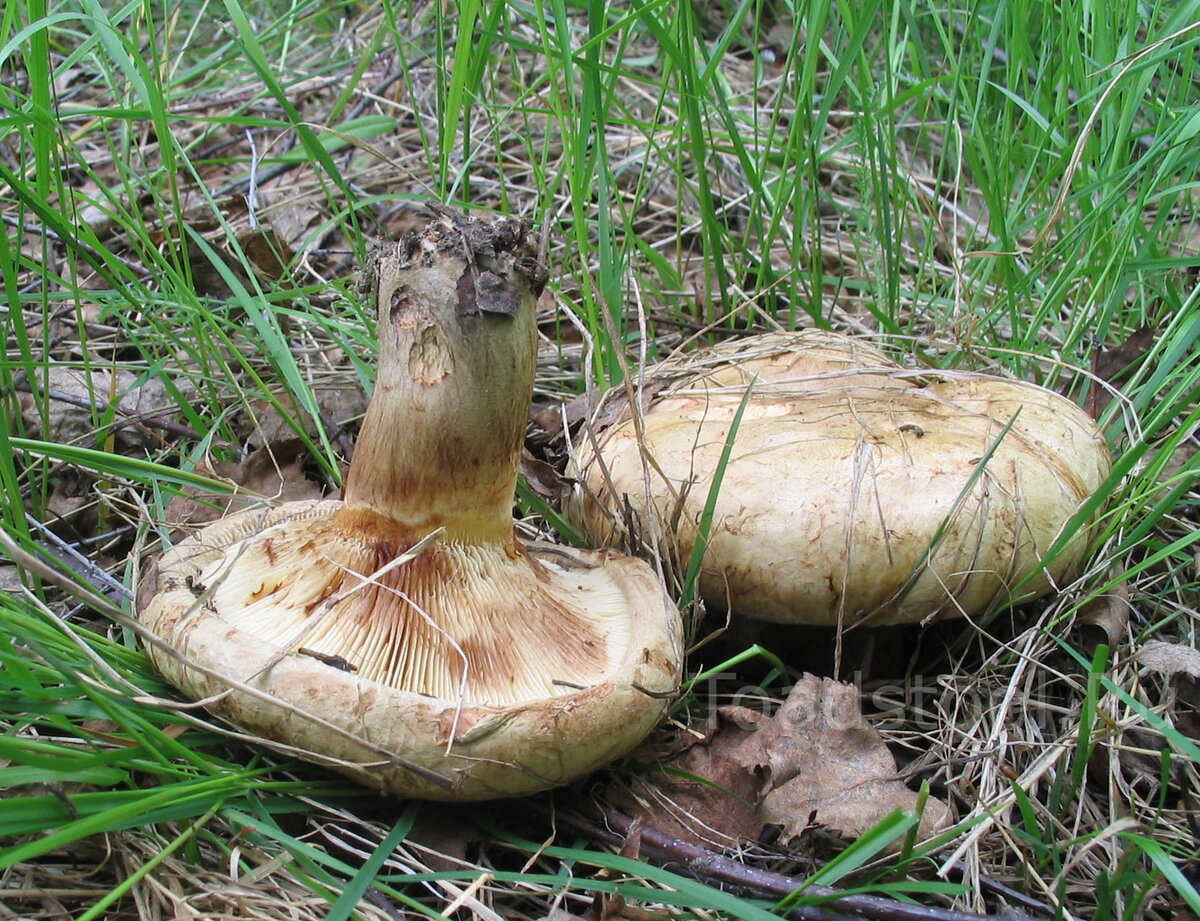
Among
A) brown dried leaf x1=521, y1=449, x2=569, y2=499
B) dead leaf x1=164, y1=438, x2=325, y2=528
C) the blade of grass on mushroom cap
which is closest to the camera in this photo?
the blade of grass on mushroom cap

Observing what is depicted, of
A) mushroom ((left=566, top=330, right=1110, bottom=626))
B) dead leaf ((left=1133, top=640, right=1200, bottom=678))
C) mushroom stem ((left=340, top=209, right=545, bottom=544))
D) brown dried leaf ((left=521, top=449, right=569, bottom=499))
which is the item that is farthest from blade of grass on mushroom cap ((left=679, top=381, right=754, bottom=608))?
dead leaf ((left=1133, top=640, right=1200, bottom=678))

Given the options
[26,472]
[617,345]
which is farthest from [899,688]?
[26,472]

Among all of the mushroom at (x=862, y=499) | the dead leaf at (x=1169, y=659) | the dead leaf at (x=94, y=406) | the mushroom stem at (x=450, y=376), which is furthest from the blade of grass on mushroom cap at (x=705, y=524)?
the dead leaf at (x=94, y=406)

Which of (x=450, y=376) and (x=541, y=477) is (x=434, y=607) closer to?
(x=450, y=376)

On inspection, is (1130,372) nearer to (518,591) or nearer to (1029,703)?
(1029,703)

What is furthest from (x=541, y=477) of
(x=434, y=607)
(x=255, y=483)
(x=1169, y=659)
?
(x=1169, y=659)

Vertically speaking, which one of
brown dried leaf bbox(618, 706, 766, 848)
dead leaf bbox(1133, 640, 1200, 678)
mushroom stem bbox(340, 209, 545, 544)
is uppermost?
mushroom stem bbox(340, 209, 545, 544)

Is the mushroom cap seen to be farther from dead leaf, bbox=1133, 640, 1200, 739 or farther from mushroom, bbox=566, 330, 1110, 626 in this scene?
dead leaf, bbox=1133, 640, 1200, 739
